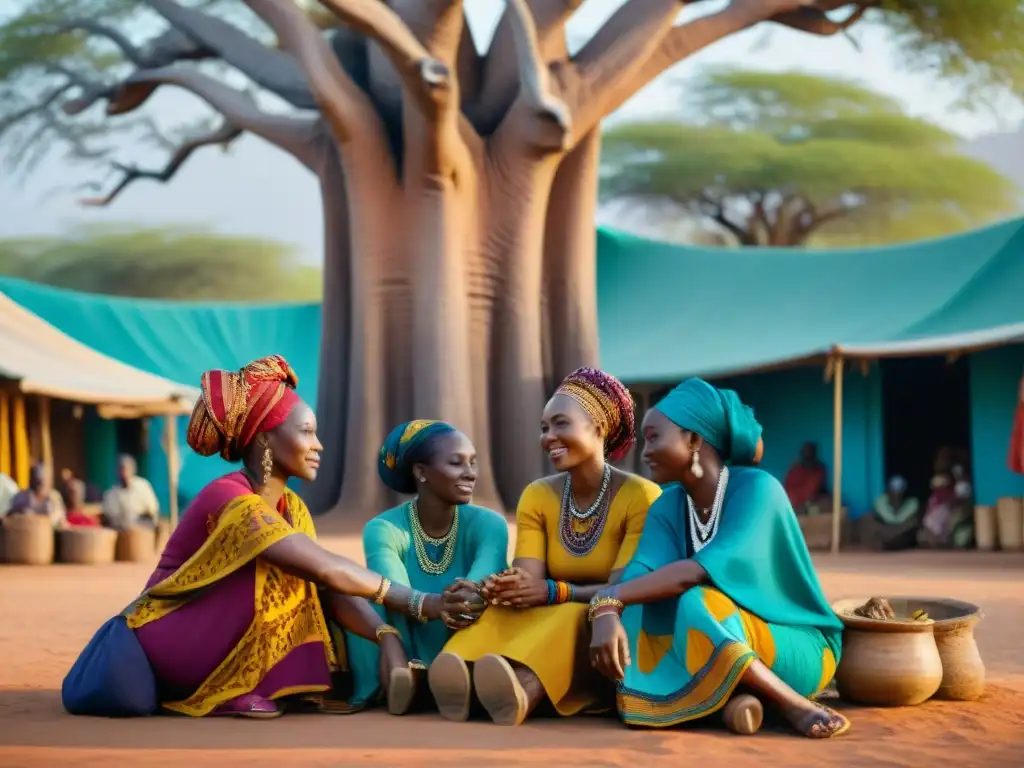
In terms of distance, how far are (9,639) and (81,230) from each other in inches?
1658

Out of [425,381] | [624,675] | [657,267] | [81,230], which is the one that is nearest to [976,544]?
[425,381]

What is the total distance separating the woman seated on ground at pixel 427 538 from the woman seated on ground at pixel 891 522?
9.54 m

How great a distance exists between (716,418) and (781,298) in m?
13.8

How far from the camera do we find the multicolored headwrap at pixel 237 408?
4.92 metres

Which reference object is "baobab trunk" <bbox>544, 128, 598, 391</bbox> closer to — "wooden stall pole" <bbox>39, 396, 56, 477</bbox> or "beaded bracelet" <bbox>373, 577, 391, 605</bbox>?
"wooden stall pole" <bbox>39, 396, 56, 477</bbox>

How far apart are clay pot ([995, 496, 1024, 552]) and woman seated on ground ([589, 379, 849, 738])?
8.78 m

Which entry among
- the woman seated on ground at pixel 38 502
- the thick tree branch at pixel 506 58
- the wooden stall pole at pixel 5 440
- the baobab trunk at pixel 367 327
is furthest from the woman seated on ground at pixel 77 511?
the thick tree branch at pixel 506 58

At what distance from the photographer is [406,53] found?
12.6 metres

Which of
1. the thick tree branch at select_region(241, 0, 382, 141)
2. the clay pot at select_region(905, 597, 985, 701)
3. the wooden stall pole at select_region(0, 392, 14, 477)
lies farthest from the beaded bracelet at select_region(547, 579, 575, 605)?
the wooden stall pole at select_region(0, 392, 14, 477)

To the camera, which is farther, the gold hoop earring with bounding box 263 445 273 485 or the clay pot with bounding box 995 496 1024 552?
the clay pot with bounding box 995 496 1024 552

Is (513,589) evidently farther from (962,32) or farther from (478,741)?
(962,32)

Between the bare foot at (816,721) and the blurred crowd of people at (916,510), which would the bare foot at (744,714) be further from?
the blurred crowd of people at (916,510)

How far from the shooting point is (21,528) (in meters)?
12.6

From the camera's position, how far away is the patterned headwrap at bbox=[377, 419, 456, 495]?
5.38 metres
